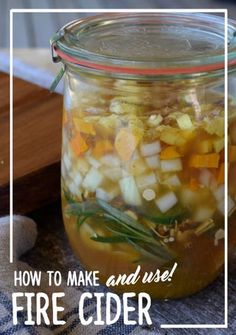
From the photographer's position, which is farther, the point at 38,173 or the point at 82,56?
the point at 38,173

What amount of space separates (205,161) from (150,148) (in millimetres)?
38

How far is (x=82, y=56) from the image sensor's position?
39 centimetres

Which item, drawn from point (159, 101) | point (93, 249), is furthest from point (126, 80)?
point (93, 249)

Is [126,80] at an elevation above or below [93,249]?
above

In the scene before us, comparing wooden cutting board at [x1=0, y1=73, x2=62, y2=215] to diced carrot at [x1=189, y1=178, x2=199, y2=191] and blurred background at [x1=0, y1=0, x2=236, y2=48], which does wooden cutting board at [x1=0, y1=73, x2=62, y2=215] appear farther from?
blurred background at [x1=0, y1=0, x2=236, y2=48]

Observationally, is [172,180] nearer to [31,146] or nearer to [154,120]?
[154,120]

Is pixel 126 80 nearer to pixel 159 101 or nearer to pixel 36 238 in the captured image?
pixel 159 101

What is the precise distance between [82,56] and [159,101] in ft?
0.19

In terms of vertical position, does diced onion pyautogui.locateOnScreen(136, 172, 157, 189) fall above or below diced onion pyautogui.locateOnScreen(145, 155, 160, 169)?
below

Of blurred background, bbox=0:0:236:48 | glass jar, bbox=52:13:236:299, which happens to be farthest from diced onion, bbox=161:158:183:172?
blurred background, bbox=0:0:236:48

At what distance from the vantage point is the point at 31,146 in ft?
1.81

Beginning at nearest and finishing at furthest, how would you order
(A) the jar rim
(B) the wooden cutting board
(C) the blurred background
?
(A) the jar rim < (B) the wooden cutting board < (C) the blurred background

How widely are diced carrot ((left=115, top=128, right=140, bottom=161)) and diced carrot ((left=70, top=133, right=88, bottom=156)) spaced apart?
3 cm

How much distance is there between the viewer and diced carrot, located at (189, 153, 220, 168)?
0.41m
